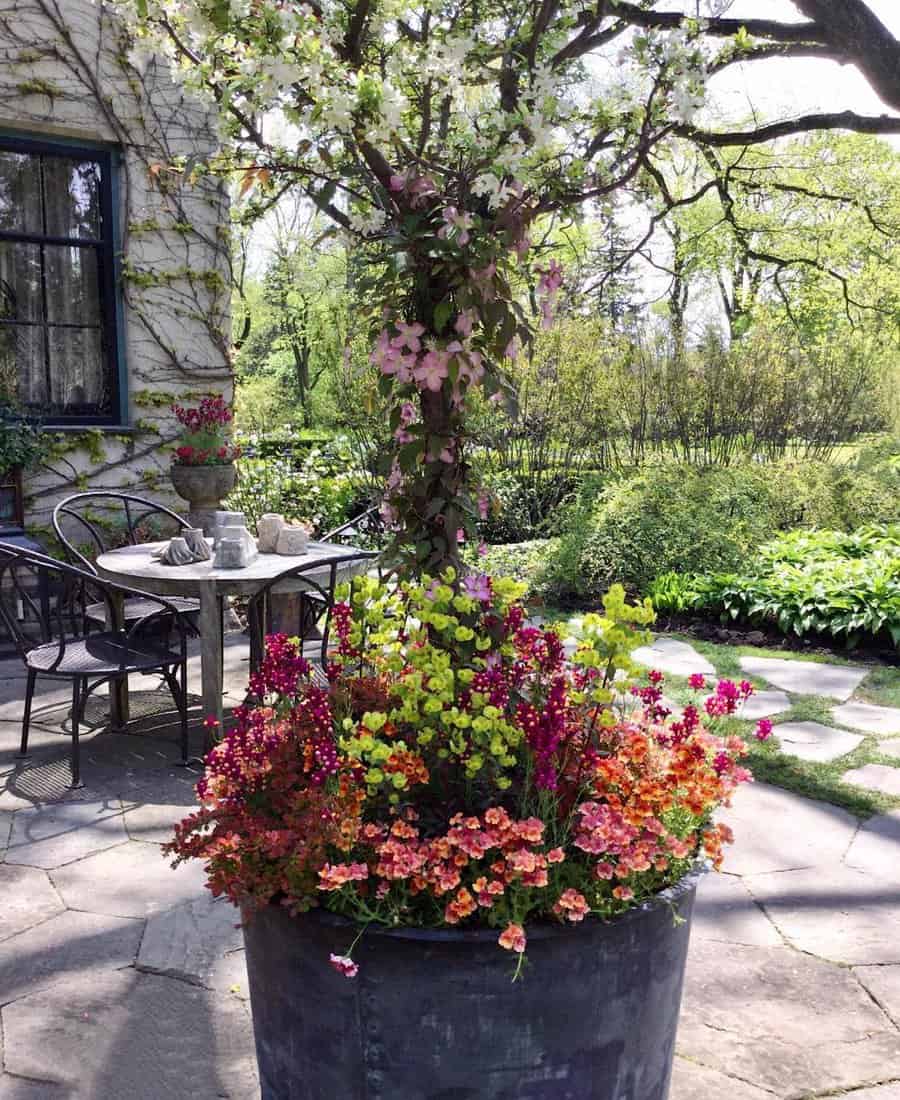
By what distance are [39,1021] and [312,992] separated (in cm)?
98

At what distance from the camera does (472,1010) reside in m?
1.46

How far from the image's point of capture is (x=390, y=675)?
2004 millimetres

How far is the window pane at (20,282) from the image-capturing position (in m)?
6.28

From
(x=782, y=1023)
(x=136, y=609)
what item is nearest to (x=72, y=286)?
(x=136, y=609)

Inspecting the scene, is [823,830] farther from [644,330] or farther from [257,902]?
[644,330]

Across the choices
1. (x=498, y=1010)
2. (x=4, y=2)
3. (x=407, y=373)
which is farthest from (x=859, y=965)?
(x=4, y=2)

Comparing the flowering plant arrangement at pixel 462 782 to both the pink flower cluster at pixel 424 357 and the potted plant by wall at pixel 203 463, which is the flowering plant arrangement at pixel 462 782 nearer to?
the pink flower cluster at pixel 424 357

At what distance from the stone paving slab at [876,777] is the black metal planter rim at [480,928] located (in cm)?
227

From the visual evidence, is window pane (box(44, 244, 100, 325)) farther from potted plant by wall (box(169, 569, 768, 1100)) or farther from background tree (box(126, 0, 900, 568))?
potted plant by wall (box(169, 569, 768, 1100))

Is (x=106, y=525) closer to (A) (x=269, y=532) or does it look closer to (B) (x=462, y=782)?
(A) (x=269, y=532)

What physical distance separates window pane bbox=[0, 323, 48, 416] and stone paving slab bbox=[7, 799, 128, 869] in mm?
3705

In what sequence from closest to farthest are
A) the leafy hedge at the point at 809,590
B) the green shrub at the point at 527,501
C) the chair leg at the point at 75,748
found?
A: the chair leg at the point at 75,748, the leafy hedge at the point at 809,590, the green shrub at the point at 527,501

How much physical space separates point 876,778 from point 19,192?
584 cm

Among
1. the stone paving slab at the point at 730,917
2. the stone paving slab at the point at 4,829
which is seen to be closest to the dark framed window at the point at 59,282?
the stone paving slab at the point at 4,829
